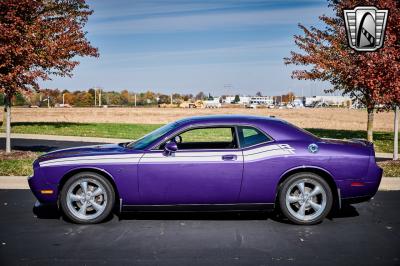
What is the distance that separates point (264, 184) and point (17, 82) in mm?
9094

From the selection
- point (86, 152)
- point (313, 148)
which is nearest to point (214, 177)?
point (313, 148)

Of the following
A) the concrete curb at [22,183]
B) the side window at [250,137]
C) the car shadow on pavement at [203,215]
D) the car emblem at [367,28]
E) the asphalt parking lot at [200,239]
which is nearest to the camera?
the asphalt parking lot at [200,239]

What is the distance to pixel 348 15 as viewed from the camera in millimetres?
16094

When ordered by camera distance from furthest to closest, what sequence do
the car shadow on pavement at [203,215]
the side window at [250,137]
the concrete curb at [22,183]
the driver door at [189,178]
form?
the concrete curb at [22,183] → the car shadow on pavement at [203,215] → the side window at [250,137] → the driver door at [189,178]

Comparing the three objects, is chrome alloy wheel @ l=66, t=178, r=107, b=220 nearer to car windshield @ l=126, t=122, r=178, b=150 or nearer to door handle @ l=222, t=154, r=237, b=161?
car windshield @ l=126, t=122, r=178, b=150

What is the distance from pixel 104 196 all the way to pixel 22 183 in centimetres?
363

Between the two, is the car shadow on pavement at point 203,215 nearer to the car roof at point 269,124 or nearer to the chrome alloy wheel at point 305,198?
the chrome alloy wheel at point 305,198

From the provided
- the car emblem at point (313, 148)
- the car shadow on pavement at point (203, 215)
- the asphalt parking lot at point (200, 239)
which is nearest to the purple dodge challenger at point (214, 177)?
the car emblem at point (313, 148)

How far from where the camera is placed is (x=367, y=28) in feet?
43.0

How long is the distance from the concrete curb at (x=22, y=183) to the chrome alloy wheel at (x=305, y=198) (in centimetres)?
318

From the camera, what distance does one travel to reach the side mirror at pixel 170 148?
20.1ft

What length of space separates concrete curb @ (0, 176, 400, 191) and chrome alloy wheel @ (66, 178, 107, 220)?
3.18 meters

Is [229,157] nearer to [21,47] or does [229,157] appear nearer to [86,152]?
[86,152]

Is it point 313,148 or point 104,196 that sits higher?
point 313,148
